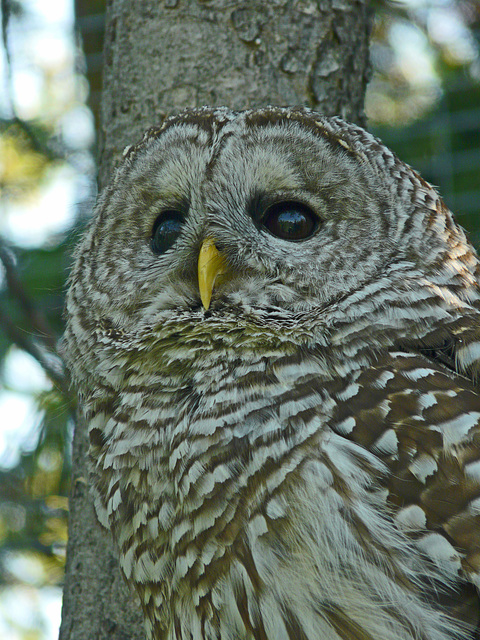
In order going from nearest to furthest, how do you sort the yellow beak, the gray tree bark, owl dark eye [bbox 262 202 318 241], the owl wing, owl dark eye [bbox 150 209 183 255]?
the owl wing → the yellow beak → owl dark eye [bbox 262 202 318 241] → owl dark eye [bbox 150 209 183 255] → the gray tree bark

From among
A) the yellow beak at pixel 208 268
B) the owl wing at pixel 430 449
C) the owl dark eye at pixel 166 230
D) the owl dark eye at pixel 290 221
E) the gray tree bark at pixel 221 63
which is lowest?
the owl wing at pixel 430 449

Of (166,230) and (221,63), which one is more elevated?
(221,63)

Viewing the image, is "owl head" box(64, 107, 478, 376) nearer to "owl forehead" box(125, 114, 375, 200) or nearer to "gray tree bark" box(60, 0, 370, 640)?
"owl forehead" box(125, 114, 375, 200)

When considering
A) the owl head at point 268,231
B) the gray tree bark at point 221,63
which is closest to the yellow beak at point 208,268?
the owl head at point 268,231

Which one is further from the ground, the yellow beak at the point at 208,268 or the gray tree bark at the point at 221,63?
the gray tree bark at the point at 221,63

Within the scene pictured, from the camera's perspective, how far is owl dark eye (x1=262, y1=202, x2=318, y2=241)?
214 centimetres

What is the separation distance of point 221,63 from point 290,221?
2.58ft

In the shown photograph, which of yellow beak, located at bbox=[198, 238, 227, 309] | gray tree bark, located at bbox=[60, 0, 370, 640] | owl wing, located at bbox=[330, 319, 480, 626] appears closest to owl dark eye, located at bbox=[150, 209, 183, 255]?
yellow beak, located at bbox=[198, 238, 227, 309]

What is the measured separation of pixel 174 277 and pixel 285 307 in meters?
0.34

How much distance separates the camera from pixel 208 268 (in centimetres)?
204

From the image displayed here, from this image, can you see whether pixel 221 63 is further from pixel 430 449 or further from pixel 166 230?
pixel 430 449

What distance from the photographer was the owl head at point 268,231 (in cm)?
207

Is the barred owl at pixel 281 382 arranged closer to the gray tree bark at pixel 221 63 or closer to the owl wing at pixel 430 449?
the owl wing at pixel 430 449

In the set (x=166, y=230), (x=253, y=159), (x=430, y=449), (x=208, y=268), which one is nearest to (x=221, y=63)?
(x=253, y=159)
